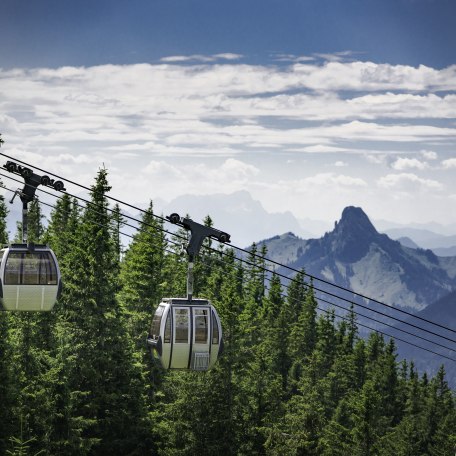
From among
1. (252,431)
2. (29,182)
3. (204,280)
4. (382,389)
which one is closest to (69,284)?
(252,431)

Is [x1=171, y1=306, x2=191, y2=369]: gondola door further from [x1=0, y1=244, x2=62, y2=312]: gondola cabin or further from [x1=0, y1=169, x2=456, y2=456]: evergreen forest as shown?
[x1=0, y1=169, x2=456, y2=456]: evergreen forest

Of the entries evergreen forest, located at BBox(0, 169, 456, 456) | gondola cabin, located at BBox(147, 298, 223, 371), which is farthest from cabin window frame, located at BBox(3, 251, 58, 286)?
evergreen forest, located at BBox(0, 169, 456, 456)

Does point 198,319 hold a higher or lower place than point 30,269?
lower

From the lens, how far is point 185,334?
2284cm

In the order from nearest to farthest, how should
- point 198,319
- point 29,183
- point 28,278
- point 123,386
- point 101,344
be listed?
point 29,183 → point 28,278 → point 198,319 → point 101,344 → point 123,386

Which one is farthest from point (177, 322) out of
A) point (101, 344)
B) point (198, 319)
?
point (101, 344)

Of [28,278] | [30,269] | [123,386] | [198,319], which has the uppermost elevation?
[30,269]

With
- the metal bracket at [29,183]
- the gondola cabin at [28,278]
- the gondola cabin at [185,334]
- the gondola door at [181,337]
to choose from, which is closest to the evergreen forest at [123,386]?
the gondola cabin at [28,278]

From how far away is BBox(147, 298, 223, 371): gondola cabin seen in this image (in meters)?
22.8

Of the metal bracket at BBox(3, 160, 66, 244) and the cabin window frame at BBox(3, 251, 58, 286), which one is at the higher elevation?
the metal bracket at BBox(3, 160, 66, 244)

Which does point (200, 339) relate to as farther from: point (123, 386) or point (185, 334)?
point (123, 386)

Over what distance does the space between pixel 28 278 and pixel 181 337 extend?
4.88m

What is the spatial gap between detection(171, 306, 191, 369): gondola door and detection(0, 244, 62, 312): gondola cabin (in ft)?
12.5

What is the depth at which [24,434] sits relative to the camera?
44.6 metres
